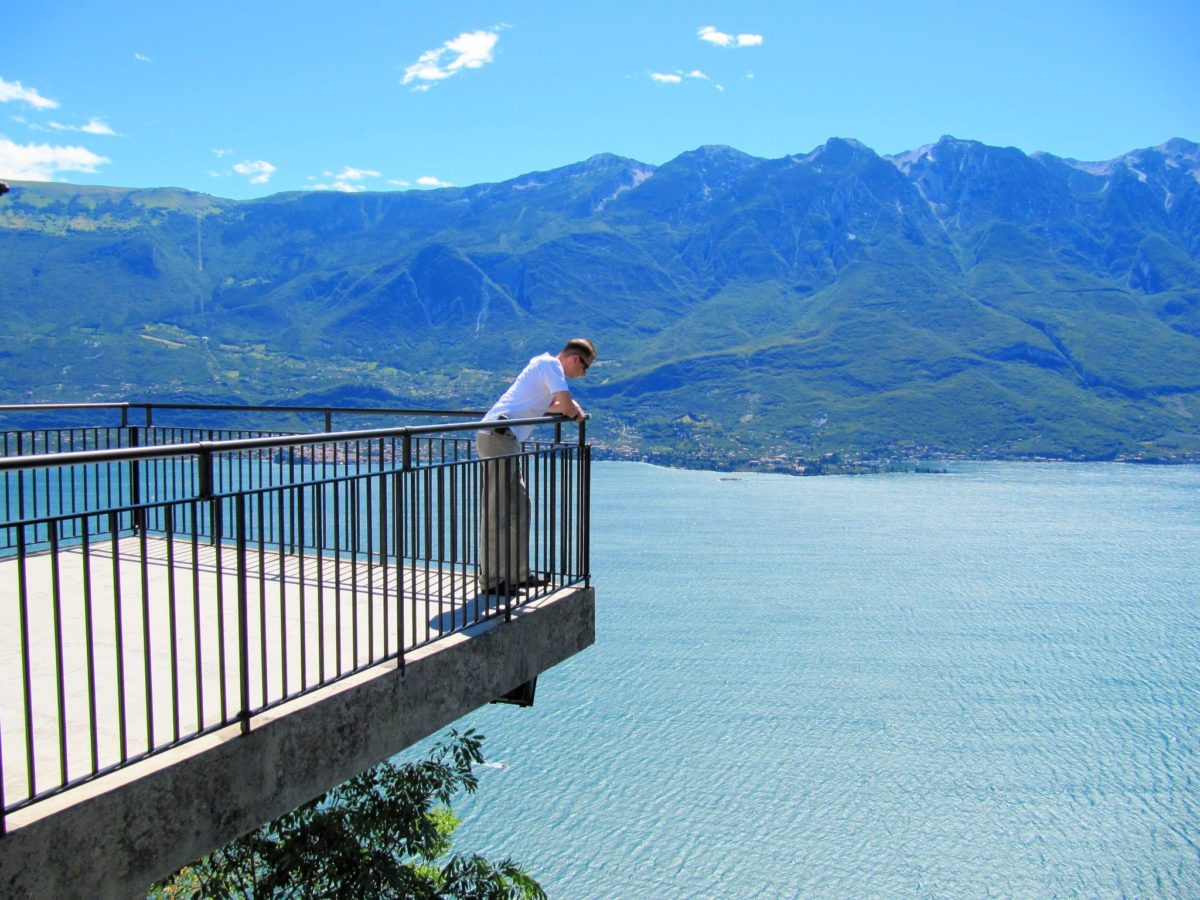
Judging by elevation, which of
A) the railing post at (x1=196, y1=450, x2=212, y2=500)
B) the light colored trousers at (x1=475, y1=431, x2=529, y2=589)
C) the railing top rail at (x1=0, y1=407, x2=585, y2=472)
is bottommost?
the light colored trousers at (x1=475, y1=431, x2=529, y2=589)

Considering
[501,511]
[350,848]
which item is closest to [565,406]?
[501,511]

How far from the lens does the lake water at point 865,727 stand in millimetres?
33031

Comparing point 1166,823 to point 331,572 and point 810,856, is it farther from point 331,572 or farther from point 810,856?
point 331,572

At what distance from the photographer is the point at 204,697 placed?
403 centimetres

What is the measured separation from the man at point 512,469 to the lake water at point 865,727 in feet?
91.1

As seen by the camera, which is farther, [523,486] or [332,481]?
[523,486]

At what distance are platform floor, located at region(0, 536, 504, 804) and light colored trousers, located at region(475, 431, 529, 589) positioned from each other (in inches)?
7.7

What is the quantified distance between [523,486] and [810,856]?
3170 centimetres

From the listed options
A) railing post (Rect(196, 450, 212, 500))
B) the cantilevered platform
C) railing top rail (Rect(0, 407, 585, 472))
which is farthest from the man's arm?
railing post (Rect(196, 450, 212, 500))

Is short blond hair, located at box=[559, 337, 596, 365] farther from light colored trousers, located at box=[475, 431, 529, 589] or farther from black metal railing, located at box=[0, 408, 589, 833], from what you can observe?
light colored trousers, located at box=[475, 431, 529, 589]

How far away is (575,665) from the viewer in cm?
5194

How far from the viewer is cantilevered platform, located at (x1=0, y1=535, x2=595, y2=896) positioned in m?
2.97

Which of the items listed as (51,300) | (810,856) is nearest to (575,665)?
(810,856)

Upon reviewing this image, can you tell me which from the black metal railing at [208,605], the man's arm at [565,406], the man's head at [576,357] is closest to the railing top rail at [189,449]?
the black metal railing at [208,605]
